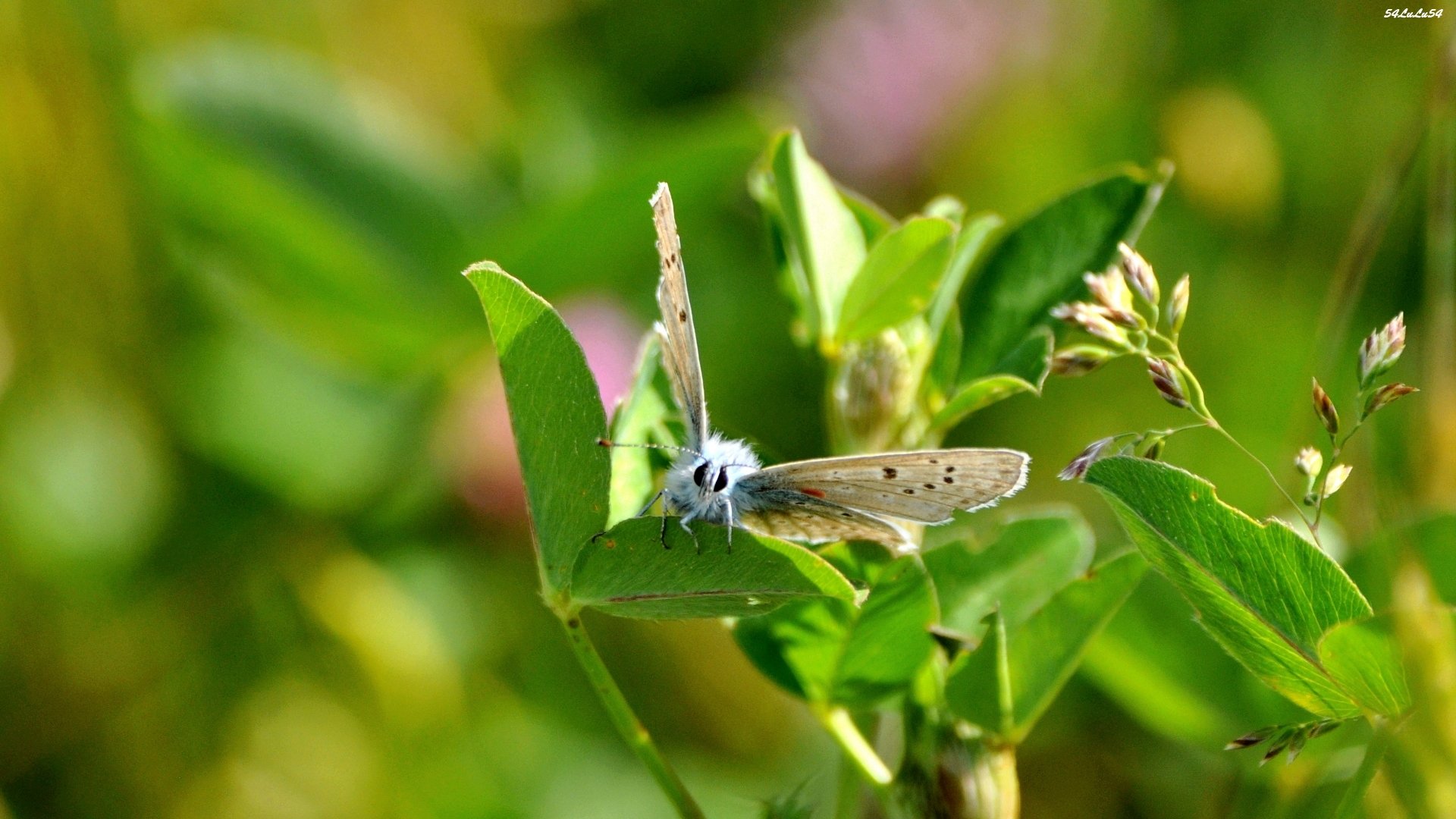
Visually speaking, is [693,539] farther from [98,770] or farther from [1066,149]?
[1066,149]

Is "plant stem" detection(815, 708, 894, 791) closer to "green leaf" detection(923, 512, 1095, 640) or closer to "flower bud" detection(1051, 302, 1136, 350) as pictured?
"green leaf" detection(923, 512, 1095, 640)

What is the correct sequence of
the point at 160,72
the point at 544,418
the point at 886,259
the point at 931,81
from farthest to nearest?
the point at 931,81 < the point at 160,72 < the point at 886,259 < the point at 544,418

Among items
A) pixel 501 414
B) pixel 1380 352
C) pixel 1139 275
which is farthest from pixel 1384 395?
pixel 501 414

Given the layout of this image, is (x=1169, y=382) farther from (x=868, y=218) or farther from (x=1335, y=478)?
(x=868, y=218)

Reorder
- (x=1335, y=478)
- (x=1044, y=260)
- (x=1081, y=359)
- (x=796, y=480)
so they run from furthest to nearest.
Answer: (x=1044, y=260)
(x=796, y=480)
(x=1081, y=359)
(x=1335, y=478)

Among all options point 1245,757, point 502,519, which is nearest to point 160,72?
point 502,519

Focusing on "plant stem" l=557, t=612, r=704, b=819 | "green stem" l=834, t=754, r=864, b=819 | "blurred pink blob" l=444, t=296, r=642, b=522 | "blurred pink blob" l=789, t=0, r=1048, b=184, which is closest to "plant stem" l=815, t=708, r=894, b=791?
"green stem" l=834, t=754, r=864, b=819
